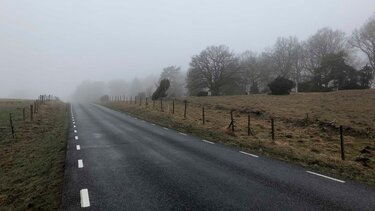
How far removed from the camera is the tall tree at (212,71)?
222 ft

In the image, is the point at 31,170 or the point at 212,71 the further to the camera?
the point at 212,71

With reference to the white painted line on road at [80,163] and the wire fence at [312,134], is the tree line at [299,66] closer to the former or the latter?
the wire fence at [312,134]

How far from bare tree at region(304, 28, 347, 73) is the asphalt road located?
7110cm

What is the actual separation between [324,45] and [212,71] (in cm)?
2993

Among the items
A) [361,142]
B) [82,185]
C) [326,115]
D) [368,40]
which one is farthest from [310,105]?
[368,40]

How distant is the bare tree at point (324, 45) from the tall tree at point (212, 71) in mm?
22092

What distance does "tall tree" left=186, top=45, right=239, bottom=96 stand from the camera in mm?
67688

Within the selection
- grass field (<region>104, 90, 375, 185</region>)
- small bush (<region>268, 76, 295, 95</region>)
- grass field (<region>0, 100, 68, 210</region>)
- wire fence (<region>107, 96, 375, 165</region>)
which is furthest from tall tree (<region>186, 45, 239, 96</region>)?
grass field (<region>0, 100, 68, 210</region>)

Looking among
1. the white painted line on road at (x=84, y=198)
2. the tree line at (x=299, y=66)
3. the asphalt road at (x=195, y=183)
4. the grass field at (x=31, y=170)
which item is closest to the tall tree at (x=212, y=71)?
the tree line at (x=299, y=66)

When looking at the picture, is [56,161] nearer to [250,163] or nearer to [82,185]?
[82,185]

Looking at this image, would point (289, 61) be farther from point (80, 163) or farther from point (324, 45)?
point (80, 163)

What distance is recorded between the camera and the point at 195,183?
927cm

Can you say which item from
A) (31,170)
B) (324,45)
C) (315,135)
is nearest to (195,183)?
(31,170)

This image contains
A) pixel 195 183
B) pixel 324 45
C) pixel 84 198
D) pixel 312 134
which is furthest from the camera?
pixel 324 45
